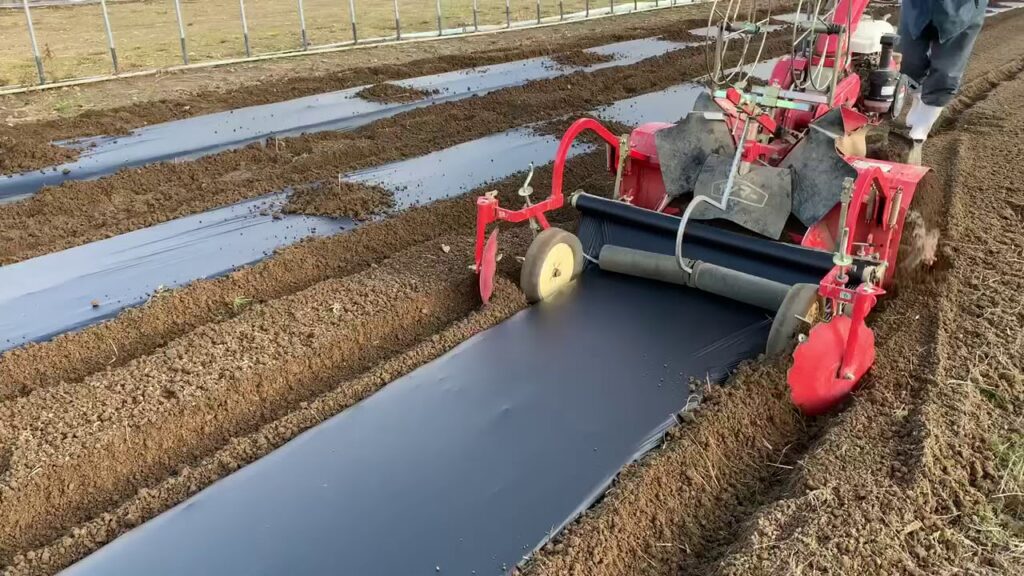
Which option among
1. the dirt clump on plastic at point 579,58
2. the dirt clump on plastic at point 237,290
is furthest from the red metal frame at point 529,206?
the dirt clump on plastic at point 579,58

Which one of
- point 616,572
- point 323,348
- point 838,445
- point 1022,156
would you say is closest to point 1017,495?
point 838,445

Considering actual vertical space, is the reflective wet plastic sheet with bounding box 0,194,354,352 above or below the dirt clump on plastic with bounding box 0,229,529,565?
above

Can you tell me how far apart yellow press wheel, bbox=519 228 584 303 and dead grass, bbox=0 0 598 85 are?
9916 millimetres

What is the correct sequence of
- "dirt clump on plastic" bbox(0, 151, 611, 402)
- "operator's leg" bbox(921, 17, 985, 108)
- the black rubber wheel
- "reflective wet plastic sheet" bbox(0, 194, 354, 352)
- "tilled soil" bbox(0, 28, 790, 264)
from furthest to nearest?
1. "tilled soil" bbox(0, 28, 790, 264)
2. "operator's leg" bbox(921, 17, 985, 108)
3. "reflective wet plastic sheet" bbox(0, 194, 354, 352)
4. "dirt clump on plastic" bbox(0, 151, 611, 402)
5. the black rubber wheel

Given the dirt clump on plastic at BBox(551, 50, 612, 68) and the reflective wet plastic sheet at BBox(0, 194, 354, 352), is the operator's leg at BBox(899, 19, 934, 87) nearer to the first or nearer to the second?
the reflective wet plastic sheet at BBox(0, 194, 354, 352)

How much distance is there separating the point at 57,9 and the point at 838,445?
82.8 ft

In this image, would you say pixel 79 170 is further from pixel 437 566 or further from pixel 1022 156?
pixel 1022 156

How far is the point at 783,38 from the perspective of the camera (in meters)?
14.9

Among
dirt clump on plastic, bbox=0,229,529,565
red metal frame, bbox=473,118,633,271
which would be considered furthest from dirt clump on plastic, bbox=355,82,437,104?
red metal frame, bbox=473,118,633,271

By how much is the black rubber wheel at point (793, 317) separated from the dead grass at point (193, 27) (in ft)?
37.5

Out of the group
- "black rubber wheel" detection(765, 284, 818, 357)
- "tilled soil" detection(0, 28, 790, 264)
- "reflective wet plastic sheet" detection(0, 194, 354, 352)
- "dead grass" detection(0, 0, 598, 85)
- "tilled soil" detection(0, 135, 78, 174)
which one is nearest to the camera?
"black rubber wheel" detection(765, 284, 818, 357)

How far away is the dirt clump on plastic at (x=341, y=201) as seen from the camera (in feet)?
21.5

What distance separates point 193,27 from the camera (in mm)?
17891

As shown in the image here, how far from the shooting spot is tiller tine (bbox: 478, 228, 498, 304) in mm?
4691
